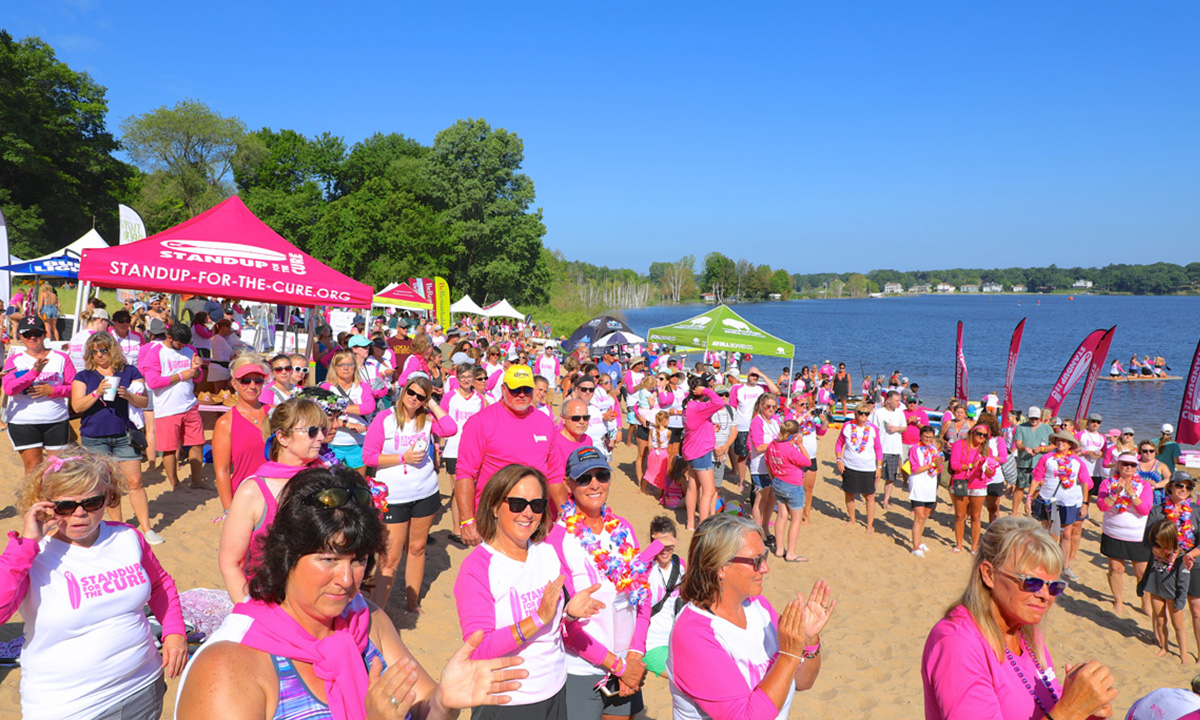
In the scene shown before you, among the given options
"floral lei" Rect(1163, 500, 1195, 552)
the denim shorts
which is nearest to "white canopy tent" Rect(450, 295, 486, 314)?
the denim shorts

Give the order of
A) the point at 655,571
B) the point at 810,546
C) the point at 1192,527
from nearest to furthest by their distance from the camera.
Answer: the point at 655,571 → the point at 1192,527 → the point at 810,546

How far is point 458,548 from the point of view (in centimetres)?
689

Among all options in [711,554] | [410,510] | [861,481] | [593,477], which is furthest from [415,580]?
[861,481]

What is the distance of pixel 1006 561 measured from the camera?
2.21m

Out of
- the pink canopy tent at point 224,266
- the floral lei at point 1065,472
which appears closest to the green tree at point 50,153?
the pink canopy tent at point 224,266

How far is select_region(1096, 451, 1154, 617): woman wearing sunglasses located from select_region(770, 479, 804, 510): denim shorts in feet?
10.2

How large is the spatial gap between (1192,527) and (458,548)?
692 centimetres

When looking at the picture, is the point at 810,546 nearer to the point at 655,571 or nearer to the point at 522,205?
the point at 655,571

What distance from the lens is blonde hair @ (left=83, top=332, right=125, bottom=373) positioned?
16.8 feet

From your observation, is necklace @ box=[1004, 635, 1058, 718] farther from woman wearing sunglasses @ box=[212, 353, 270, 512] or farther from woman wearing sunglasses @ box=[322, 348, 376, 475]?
woman wearing sunglasses @ box=[322, 348, 376, 475]

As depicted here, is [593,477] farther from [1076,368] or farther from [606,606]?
[1076,368]

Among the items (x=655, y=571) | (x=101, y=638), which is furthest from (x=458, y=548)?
(x=101, y=638)

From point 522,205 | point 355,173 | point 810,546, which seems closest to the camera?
Result: point 810,546

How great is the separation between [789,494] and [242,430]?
5.69 metres
